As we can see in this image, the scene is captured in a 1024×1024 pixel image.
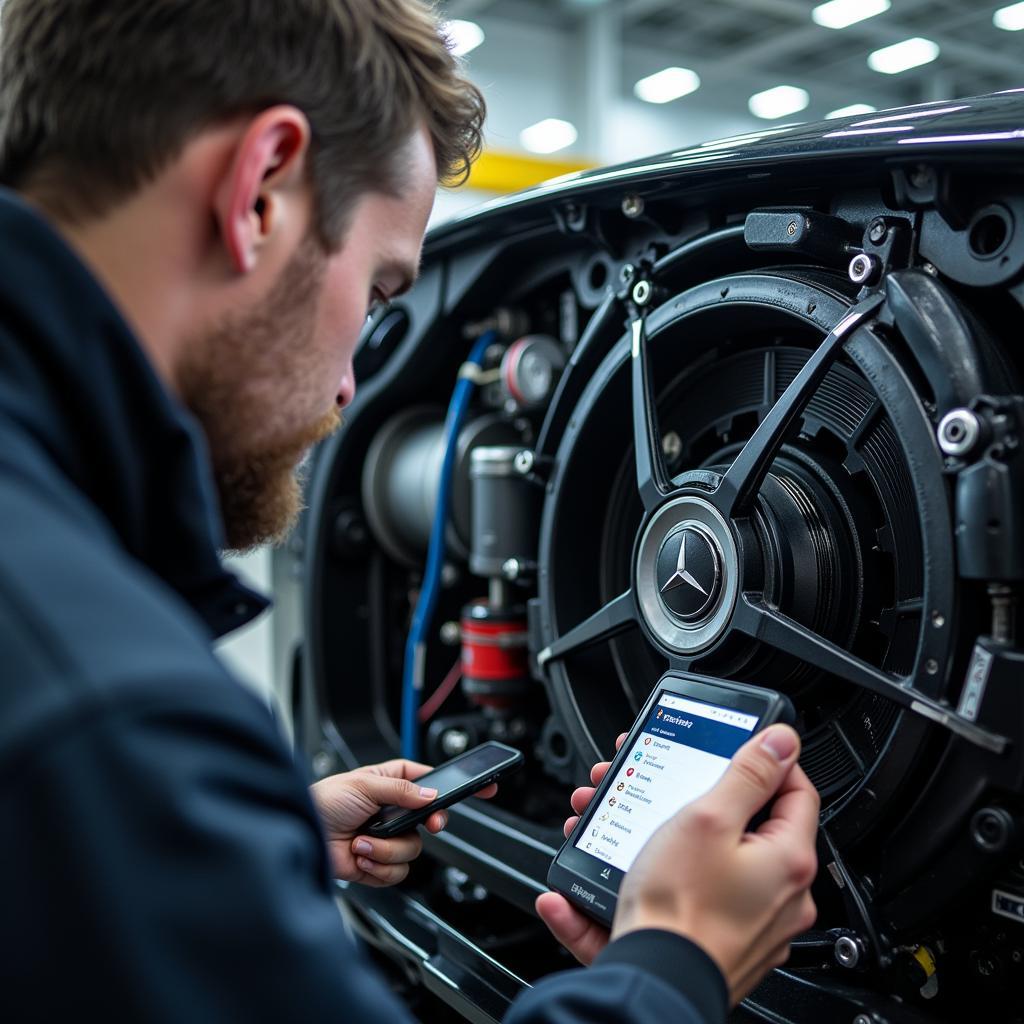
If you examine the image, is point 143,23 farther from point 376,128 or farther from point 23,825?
point 23,825

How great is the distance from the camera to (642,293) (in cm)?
115

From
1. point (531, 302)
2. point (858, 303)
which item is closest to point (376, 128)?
point (858, 303)

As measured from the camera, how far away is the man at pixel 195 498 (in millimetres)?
457

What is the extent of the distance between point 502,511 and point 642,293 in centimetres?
38

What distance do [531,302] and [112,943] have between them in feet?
4.14

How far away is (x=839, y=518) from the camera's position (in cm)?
99

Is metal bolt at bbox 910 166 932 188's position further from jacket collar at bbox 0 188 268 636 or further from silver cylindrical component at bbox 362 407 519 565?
silver cylindrical component at bbox 362 407 519 565

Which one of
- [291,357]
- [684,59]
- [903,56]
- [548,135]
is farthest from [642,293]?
[903,56]

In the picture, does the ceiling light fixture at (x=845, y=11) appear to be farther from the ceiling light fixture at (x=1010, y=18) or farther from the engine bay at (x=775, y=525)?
the engine bay at (x=775, y=525)

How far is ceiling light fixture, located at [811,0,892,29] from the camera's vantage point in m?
7.41

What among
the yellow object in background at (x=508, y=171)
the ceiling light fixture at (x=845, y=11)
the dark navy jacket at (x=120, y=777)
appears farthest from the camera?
the ceiling light fixture at (x=845, y=11)

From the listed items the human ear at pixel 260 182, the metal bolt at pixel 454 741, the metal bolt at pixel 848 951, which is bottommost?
the metal bolt at pixel 454 741

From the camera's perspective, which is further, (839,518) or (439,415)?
(439,415)

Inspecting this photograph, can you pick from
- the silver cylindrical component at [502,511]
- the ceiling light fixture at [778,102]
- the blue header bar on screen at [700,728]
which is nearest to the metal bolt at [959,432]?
the blue header bar on screen at [700,728]
